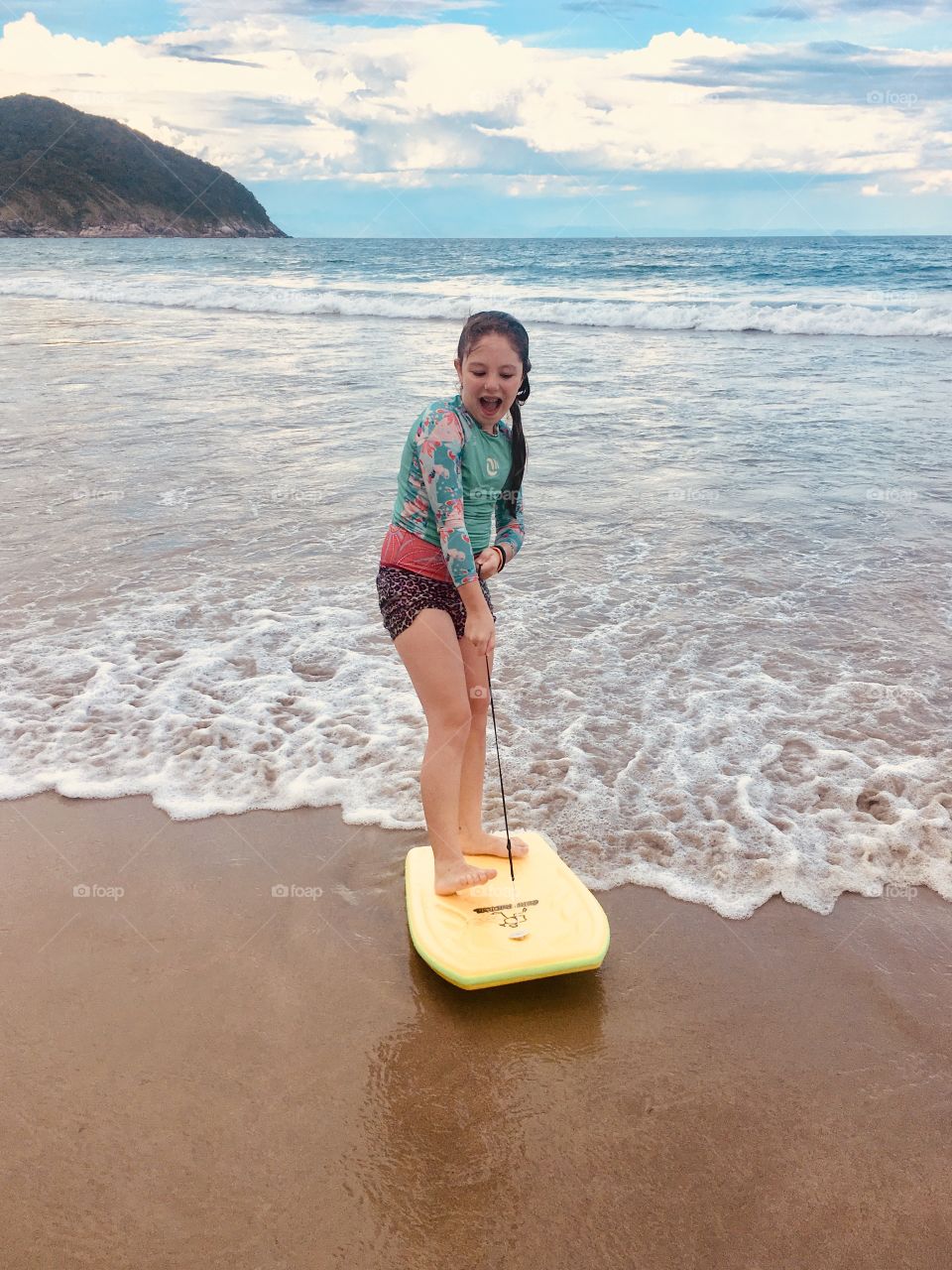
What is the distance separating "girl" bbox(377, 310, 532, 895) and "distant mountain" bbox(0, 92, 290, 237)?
344 feet

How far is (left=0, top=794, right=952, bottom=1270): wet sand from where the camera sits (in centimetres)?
210

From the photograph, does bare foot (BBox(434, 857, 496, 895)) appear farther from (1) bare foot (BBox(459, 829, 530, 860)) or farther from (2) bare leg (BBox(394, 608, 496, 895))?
(1) bare foot (BBox(459, 829, 530, 860))

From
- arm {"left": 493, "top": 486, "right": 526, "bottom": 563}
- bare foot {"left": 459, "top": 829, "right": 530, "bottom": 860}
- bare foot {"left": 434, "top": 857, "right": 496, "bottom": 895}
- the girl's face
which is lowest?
bare foot {"left": 459, "top": 829, "right": 530, "bottom": 860}

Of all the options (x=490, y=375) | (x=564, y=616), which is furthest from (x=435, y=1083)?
(x=564, y=616)

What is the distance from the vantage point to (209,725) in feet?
14.5

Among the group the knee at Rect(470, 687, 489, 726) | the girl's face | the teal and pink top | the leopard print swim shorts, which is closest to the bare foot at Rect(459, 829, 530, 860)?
the knee at Rect(470, 687, 489, 726)

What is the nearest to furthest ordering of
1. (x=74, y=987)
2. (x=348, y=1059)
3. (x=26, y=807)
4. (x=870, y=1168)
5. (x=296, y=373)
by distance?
(x=870, y=1168), (x=348, y=1059), (x=74, y=987), (x=26, y=807), (x=296, y=373)

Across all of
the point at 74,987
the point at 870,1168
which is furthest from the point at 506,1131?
the point at 74,987

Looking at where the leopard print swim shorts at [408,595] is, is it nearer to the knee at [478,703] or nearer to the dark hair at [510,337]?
the knee at [478,703]

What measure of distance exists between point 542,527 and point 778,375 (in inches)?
369

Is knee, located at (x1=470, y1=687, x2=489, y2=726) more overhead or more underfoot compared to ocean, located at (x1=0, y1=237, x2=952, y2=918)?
more overhead

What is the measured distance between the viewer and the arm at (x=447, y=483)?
2.73m

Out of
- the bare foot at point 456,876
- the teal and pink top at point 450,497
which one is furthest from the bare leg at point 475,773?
the teal and pink top at point 450,497

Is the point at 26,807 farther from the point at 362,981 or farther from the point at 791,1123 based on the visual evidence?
the point at 791,1123
